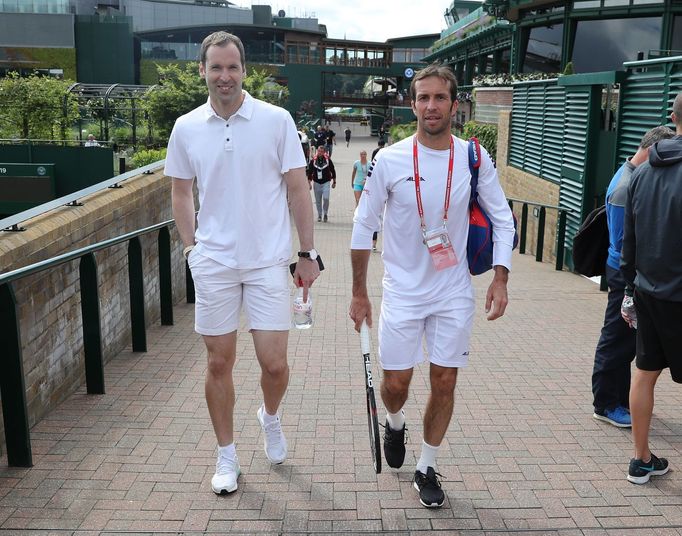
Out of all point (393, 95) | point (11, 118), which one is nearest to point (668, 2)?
point (11, 118)

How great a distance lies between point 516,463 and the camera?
410cm

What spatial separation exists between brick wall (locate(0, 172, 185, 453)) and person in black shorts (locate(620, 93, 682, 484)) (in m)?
3.34

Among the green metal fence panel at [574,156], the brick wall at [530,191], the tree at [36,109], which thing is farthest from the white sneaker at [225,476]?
the tree at [36,109]

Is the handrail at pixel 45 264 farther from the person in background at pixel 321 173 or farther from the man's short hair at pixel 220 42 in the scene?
the person in background at pixel 321 173

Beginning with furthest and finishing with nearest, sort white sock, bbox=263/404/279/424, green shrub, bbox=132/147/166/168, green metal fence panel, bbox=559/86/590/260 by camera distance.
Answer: green shrub, bbox=132/147/166/168, green metal fence panel, bbox=559/86/590/260, white sock, bbox=263/404/279/424

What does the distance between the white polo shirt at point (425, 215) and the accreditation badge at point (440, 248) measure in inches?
1.8

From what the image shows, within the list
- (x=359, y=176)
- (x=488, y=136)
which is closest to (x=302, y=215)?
(x=359, y=176)

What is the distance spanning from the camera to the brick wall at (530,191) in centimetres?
1363

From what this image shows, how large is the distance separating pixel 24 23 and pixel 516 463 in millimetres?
73133

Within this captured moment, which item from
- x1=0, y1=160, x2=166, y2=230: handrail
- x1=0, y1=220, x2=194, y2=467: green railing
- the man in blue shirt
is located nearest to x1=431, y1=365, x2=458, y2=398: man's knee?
the man in blue shirt

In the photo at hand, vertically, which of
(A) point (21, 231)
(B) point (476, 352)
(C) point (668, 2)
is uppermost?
(C) point (668, 2)

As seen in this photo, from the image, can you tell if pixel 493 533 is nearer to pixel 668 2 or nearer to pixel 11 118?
pixel 668 2

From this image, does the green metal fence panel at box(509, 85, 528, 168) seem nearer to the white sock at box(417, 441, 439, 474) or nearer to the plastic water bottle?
the plastic water bottle

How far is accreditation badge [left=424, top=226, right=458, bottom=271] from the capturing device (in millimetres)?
3570
